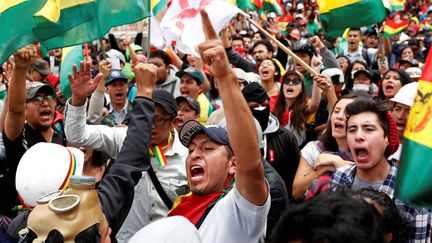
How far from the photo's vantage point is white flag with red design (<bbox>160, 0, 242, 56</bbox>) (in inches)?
192

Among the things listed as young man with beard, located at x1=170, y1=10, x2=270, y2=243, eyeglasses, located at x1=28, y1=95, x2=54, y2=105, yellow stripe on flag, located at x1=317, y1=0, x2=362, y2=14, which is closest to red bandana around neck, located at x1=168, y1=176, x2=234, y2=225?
young man with beard, located at x1=170, y1=10, x2=270, y2=243

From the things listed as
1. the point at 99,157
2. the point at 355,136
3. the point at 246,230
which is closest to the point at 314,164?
the point at 355,136

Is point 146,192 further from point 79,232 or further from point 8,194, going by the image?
point 79,232

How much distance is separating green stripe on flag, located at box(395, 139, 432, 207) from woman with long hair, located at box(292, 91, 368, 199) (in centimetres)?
226

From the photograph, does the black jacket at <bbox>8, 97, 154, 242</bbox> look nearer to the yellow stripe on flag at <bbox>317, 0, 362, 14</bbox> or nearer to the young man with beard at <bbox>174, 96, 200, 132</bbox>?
the young man with beard at <bbox>174, 96, 200, 132</bbox>

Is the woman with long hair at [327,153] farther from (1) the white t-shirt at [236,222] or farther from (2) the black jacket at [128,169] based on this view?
(1) the white t-shirt at [236,222]

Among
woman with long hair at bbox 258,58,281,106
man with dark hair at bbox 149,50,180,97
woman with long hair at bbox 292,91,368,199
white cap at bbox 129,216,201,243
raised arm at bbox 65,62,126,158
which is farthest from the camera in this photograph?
man with dark hair at bbox 149,50,180,97

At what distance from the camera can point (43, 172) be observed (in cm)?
340

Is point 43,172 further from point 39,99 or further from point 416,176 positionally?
point 39,99

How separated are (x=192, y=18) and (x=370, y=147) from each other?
5.72ft

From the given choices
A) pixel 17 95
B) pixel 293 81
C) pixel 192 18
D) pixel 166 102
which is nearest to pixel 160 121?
pixel 166 102

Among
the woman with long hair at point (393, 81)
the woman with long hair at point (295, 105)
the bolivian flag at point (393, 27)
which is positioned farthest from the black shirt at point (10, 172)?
the bolivian flag at point (393, 27)

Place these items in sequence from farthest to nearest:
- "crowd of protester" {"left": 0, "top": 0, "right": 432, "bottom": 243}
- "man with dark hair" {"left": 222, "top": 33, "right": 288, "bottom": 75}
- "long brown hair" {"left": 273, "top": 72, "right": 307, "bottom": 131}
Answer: "man with dark hair" {"left": 222, "top": 33, "right": 288, "bottom": 75}, "long brown hair" {"left": 273, "top": 72, "right": 307, "bottom": 131}, "crowd of protester" {"left": 0, "top": 0, "right": 432, "bottom": 243}

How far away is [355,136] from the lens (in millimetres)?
3844
